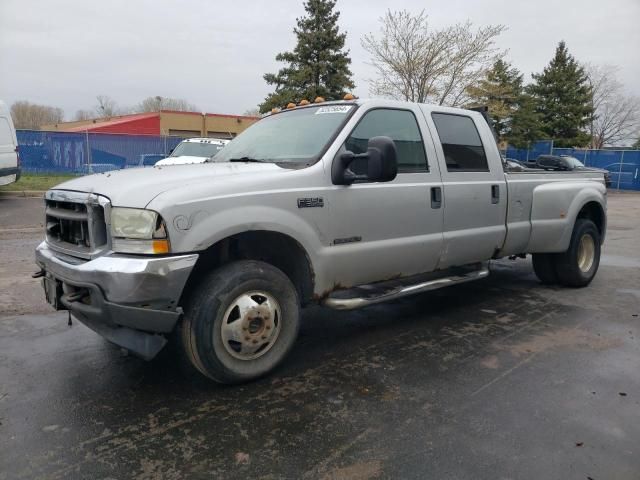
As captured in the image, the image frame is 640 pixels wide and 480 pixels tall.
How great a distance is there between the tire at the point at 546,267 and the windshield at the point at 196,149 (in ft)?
30.4

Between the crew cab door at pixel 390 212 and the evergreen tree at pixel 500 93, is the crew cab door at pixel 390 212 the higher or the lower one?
the lower one

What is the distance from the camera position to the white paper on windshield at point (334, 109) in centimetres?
404

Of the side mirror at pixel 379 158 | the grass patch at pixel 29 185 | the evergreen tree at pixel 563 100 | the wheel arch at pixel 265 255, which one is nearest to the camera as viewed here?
the wheel arch at pixel 265 255

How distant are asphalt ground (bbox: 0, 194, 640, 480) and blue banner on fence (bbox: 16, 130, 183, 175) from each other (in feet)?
54.3

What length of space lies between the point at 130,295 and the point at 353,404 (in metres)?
1.48

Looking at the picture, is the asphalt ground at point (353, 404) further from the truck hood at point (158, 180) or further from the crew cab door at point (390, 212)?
the truck hood at point (158, 180)

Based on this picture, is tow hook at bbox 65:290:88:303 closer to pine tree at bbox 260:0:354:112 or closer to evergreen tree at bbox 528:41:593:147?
pine tree at bbox 260:0:354:112

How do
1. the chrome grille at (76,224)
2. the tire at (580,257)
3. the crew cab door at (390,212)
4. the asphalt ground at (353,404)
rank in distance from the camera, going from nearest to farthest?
the asphalt ground at (353,404), the chrome grille at (76,224), the crew cab door at (390,212), the tire at (580,257)

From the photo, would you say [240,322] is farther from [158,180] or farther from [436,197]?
[436,197]

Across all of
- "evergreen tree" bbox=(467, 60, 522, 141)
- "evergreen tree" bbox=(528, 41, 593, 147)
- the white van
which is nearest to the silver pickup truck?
the white van

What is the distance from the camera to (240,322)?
126 inches

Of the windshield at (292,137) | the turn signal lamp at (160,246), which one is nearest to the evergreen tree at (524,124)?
the windshield at (292,137)

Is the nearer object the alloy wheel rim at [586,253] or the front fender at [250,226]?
the front fender at [250,226]

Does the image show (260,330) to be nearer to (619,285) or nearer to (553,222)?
(553,222)
